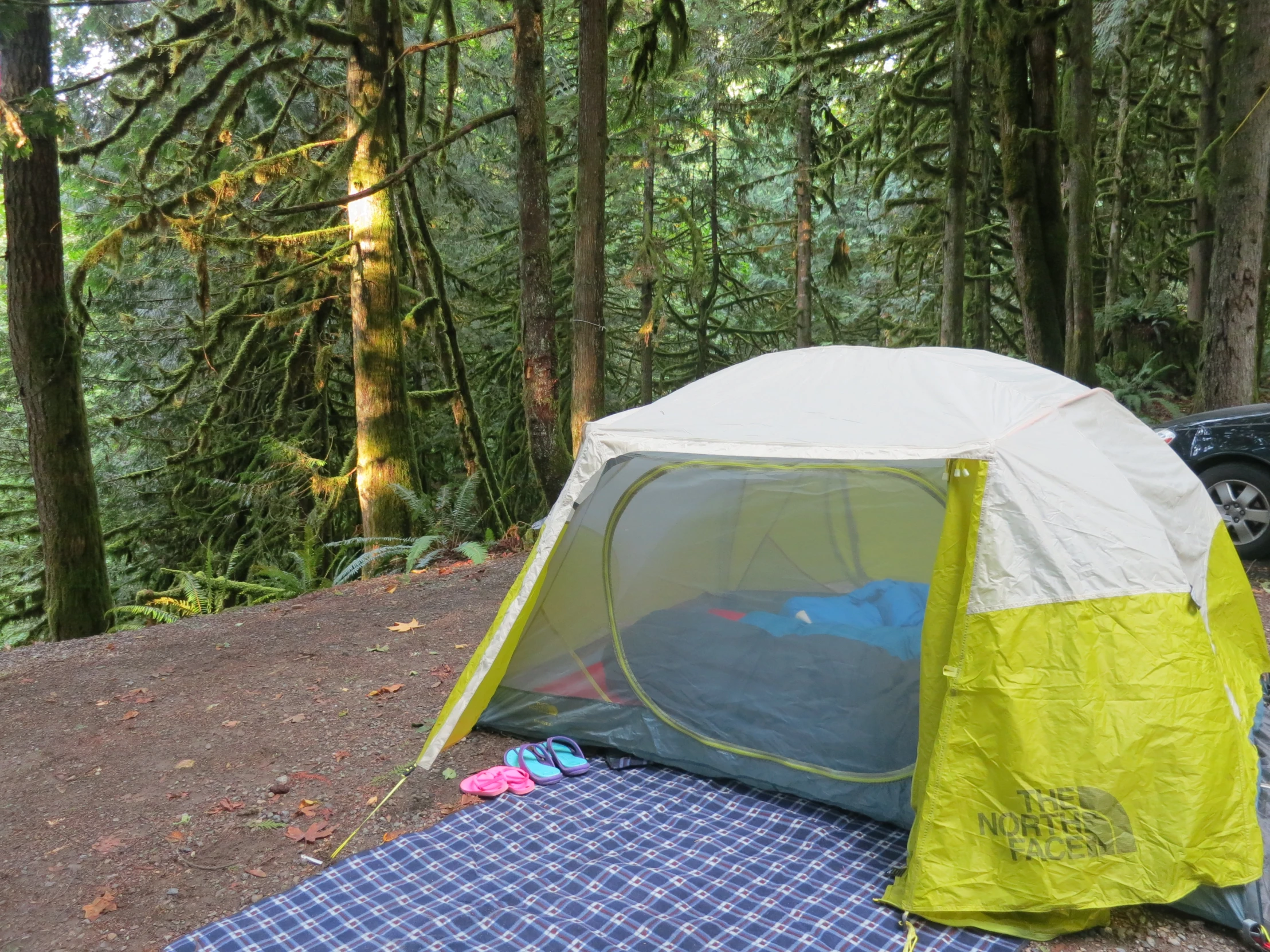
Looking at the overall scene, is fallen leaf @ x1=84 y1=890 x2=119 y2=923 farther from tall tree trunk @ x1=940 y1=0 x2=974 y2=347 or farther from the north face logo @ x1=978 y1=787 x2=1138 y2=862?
tall tree trunk @ x1=940 y1=0 x2=974 y2=347

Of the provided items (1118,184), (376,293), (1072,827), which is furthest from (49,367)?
(1118,184)

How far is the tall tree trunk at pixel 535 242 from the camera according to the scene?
285 inches

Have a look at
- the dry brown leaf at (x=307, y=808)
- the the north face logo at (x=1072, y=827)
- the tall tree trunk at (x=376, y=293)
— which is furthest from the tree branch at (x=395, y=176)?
the the north face logo at (x=1072, y=827)

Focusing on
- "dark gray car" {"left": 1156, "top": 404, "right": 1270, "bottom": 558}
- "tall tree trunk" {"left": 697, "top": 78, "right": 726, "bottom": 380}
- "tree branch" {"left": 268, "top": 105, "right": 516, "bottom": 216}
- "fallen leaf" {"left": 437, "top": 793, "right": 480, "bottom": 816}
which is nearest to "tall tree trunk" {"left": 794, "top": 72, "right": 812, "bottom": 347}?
"tall tree trunk" {"left": 697, "top": 78, "right": 726, "bottom": 380}

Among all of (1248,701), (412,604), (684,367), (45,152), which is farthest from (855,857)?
(684,367)

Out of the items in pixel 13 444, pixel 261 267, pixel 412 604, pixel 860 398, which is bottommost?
pixel 412 604

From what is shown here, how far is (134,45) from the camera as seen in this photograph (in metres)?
8.34

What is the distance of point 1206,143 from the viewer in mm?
9758

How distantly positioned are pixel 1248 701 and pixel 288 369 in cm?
797

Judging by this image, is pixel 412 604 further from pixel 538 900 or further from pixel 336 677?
pixel 538 900

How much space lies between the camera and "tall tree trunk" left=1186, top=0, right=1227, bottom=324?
881cm

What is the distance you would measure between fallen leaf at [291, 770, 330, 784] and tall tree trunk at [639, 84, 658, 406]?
21.1 ft

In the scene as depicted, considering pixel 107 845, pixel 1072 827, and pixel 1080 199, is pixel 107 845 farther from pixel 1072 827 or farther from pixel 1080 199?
pixel 1080 199

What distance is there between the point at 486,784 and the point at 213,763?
1270mm
